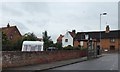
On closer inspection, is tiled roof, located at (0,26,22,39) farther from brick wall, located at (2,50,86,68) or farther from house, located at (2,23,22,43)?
brick wall, located at (2,50,86,68)

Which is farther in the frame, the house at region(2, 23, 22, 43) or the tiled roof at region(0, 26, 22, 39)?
the tiled roof at region(0, 26, 22, 39)

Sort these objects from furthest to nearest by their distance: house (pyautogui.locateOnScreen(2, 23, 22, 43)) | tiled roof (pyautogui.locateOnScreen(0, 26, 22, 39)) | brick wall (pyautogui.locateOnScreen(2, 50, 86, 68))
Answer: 1. tiled roof (pyautogui.locateOnScreen(0, 26, 22, 39))
2. house (pyautogui.locateOnScreen(2, 23, 22, 43))
3. brick wall (pyautogui.locateOnScreen(2, 50, 86, 68))

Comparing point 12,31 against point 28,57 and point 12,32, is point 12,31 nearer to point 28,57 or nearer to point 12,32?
point 12,32

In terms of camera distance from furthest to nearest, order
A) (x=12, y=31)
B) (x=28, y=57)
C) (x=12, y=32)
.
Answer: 1. (x=12, y=31)
2. (x=12, y=32)
3. (x=28, y=57)

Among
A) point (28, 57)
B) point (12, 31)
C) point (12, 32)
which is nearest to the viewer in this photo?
point (28, 57)

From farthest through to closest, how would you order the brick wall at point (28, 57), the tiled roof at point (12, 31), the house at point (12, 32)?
the tiled roof at point (12, 31) → the house at point (12, 32) → the brick wall at point (28, 57)

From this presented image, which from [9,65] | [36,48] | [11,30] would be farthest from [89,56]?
[11,30]

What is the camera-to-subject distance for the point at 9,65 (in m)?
21.3

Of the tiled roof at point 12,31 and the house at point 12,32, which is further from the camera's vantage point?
the tiled roof at point 12,31

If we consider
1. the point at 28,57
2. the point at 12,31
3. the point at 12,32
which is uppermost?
the point at 12,31

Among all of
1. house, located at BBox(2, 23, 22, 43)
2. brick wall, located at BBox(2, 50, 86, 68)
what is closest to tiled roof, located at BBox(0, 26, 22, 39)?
house, located at BBox(2, 23, 22, 43)

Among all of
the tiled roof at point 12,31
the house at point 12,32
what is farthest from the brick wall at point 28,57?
the tiled roof at point 12,31

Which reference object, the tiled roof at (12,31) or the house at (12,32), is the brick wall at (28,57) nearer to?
the house at (12,32)

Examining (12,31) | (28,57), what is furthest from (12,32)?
(28,57)
